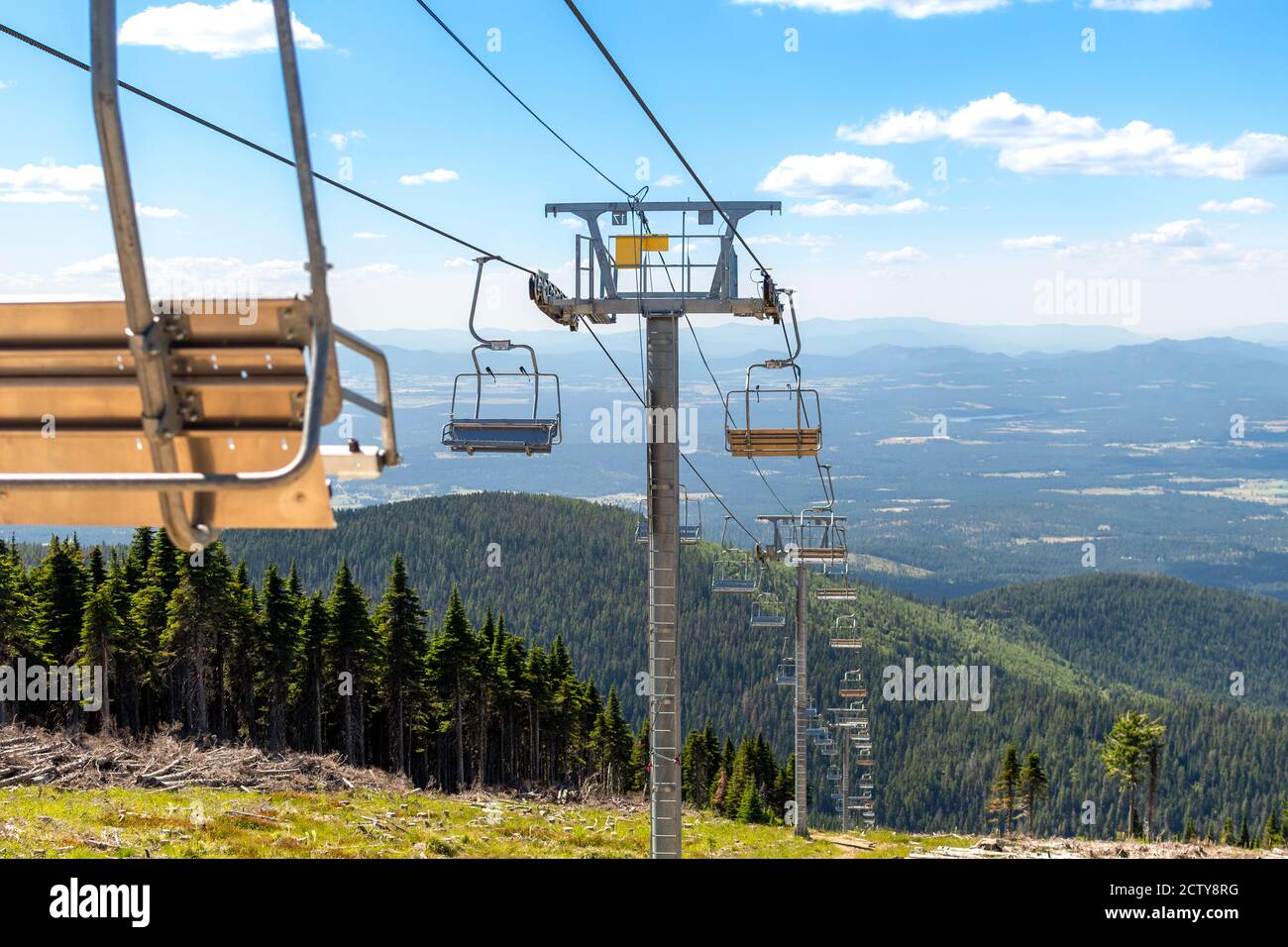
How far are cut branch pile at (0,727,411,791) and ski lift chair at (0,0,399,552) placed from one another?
32345 millimetres

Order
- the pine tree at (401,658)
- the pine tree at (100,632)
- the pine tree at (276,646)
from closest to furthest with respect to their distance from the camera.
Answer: the pine tree at (100,632) < the pine tree at (276,646) < the pine tree at (401,658)

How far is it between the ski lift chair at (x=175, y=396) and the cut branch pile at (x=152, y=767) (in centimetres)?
3235

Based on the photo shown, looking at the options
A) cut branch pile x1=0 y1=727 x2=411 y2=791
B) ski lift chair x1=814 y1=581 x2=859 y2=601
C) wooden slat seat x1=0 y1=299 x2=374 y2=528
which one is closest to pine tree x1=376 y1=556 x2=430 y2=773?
cut branch pile x1=0 y1=727 x2=411 y2=791

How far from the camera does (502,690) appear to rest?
226 ft

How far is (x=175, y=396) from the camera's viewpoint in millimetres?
5027

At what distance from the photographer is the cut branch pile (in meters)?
35.0

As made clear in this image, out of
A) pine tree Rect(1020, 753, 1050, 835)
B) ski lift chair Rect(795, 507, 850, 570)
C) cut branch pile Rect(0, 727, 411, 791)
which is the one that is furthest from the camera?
pine tree Rect(1020, 753, 1050, 835)

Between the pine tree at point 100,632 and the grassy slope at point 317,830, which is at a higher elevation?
the pine tree at point 100,632

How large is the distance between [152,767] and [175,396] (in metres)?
36.1

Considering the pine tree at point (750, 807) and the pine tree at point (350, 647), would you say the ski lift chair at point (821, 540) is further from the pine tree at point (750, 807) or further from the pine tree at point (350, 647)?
the pine tree at point (750, 807)

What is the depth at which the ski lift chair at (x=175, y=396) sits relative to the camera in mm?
4785

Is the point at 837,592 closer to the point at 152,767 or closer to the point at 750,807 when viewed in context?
the point at 152,767

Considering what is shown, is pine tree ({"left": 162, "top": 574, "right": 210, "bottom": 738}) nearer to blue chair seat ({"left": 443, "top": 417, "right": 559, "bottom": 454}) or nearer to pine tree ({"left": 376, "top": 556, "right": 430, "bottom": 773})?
pine tree ({"left": 376, "top": 556, "right": 430, "bottom": 773})

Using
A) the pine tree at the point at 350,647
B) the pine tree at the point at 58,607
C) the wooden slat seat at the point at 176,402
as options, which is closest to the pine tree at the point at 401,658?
the pine tree at the point at 350,647
